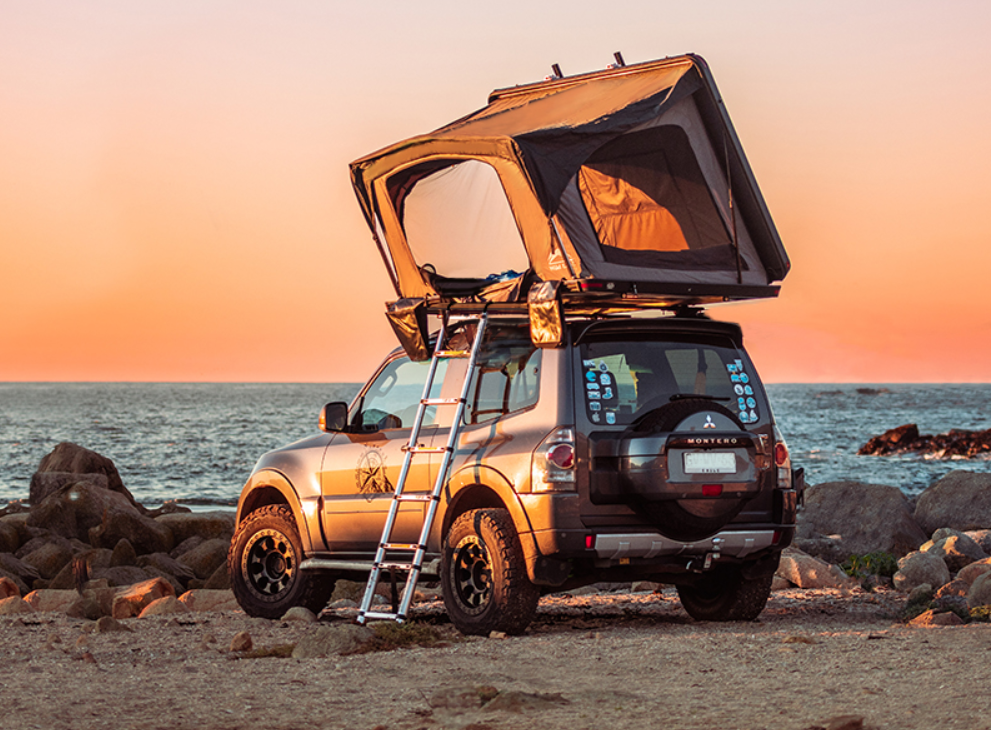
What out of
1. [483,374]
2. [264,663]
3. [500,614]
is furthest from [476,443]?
[264,663]

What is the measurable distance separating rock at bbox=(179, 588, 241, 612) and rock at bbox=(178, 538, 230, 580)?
387 cm

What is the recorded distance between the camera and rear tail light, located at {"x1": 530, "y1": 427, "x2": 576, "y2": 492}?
28.5 feet

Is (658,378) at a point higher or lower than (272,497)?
higher

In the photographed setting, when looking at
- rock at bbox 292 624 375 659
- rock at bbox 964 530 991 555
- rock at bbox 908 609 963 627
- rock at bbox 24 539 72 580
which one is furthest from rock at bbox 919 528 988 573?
rock at bbox 24 539 72 580

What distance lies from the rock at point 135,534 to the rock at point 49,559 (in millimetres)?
1246

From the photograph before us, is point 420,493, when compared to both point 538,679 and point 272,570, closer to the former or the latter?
point 272,570

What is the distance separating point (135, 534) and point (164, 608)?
7.63 m

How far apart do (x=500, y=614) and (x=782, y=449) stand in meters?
2.34

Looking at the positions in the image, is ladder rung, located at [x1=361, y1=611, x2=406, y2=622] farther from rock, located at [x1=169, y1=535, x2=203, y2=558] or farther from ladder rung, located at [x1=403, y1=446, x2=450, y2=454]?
rock, located at [x1=169, y1=535, x2=203, y2=558]

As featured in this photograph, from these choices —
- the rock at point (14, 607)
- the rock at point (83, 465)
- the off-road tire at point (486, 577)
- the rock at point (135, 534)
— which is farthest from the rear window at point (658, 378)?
the rock at point (83, 465)

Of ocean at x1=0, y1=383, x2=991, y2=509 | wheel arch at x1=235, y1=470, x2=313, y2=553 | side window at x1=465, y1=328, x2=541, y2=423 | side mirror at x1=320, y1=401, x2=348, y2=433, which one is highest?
side window at x1=465, y1=328, x2=541, y2=423

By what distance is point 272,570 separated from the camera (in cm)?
→ 1125

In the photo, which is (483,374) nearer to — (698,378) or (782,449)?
(698,378)

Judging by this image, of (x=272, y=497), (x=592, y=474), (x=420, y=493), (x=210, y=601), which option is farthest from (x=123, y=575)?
(x=592, y=474)
